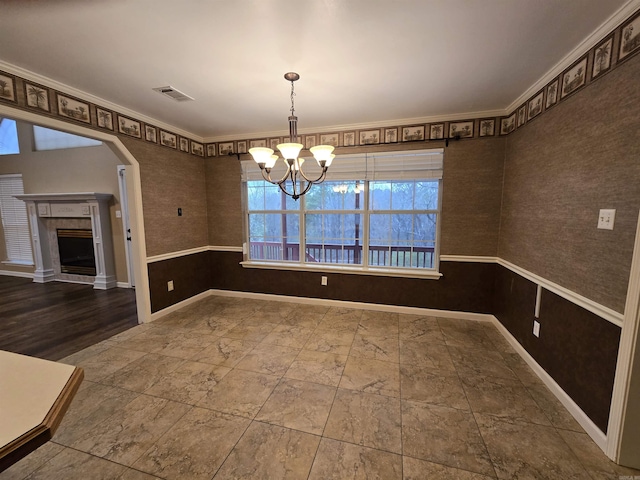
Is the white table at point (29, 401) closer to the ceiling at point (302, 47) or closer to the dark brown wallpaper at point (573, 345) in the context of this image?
the ceiling at point (302, 47)

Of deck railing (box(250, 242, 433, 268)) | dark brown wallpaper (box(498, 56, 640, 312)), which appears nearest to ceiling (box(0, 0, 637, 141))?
dark brown wallpaper (box(498, 56, 640, 312))

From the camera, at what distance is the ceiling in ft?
4.73

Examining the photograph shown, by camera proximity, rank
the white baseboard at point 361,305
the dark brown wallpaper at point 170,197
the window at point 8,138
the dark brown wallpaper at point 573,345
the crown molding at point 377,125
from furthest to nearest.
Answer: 1. the window at point 8,138
2. the white baseboard at point 361,305
3. the dark brown wallpaper at point 170,197
4. the crown molding at point 377,125
5. the dark brown wallpaper at point 573,345

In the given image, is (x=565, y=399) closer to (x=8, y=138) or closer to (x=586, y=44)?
(x=586, y=44)

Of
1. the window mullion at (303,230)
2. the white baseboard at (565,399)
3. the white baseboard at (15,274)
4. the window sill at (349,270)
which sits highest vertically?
the window mullion at (303,230)

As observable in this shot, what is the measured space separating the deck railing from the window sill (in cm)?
12

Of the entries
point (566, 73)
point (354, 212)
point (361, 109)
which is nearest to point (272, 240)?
point (354, 212)

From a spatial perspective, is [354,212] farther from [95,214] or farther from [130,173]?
[95,214]

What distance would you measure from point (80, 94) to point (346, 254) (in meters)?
3.31

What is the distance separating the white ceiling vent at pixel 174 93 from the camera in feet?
7.72

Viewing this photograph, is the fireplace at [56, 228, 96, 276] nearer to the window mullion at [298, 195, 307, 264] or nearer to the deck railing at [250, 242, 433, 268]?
the deck railing at [250, 242, 433, 268]

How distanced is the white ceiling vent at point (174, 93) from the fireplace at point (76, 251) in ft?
12.3

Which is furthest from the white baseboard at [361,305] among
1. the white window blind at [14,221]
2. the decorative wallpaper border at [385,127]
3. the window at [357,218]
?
the white window blind at [14,221]

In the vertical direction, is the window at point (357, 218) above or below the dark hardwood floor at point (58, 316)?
above
